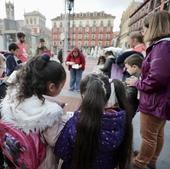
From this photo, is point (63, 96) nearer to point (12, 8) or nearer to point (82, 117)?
point (82, 117)

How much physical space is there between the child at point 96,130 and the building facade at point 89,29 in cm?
7892

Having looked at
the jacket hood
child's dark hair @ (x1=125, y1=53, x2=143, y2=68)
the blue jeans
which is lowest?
the blue jeans

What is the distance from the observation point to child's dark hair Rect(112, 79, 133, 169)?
133 centimetres

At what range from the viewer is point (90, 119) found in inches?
45.6

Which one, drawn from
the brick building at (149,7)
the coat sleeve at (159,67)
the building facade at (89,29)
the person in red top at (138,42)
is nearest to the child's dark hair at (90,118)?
the coat sleeve at (159,67)

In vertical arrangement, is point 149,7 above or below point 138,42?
above

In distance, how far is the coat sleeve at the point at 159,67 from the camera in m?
1.74

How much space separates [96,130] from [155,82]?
2.85 feet

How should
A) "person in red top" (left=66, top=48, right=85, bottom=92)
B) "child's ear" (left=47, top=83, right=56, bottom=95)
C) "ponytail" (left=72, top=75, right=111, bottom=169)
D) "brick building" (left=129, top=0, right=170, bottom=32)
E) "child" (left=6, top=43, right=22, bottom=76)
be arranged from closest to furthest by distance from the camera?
1. "ponytail" (left=72, top=75, right=111, bottom=169)
2. "child's ear" (left=47, top=83, right=56, bottom=95)
3. "child" (left=6, top=43, right=22, bottom=76)
4. "person in red top" (left=66, top=48, right=85, bottom=92)
5. "brick building" (left=129, top=0, right=170, bottom=32)

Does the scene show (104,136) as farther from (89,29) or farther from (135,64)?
(89,29)

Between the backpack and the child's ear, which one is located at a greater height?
the child's ear

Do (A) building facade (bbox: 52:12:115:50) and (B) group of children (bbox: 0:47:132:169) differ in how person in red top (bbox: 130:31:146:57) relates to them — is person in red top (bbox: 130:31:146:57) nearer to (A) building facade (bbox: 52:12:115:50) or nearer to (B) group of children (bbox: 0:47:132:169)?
(B) group of children (bbox: 0:47:132:169)

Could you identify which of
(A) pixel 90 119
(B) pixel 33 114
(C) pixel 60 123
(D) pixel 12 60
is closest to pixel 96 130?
(A) pixel 90 119

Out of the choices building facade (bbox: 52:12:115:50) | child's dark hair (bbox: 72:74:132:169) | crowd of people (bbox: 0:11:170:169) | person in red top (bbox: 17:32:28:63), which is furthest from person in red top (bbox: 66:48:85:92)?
building facade (bbox: 52:12:115:50)
